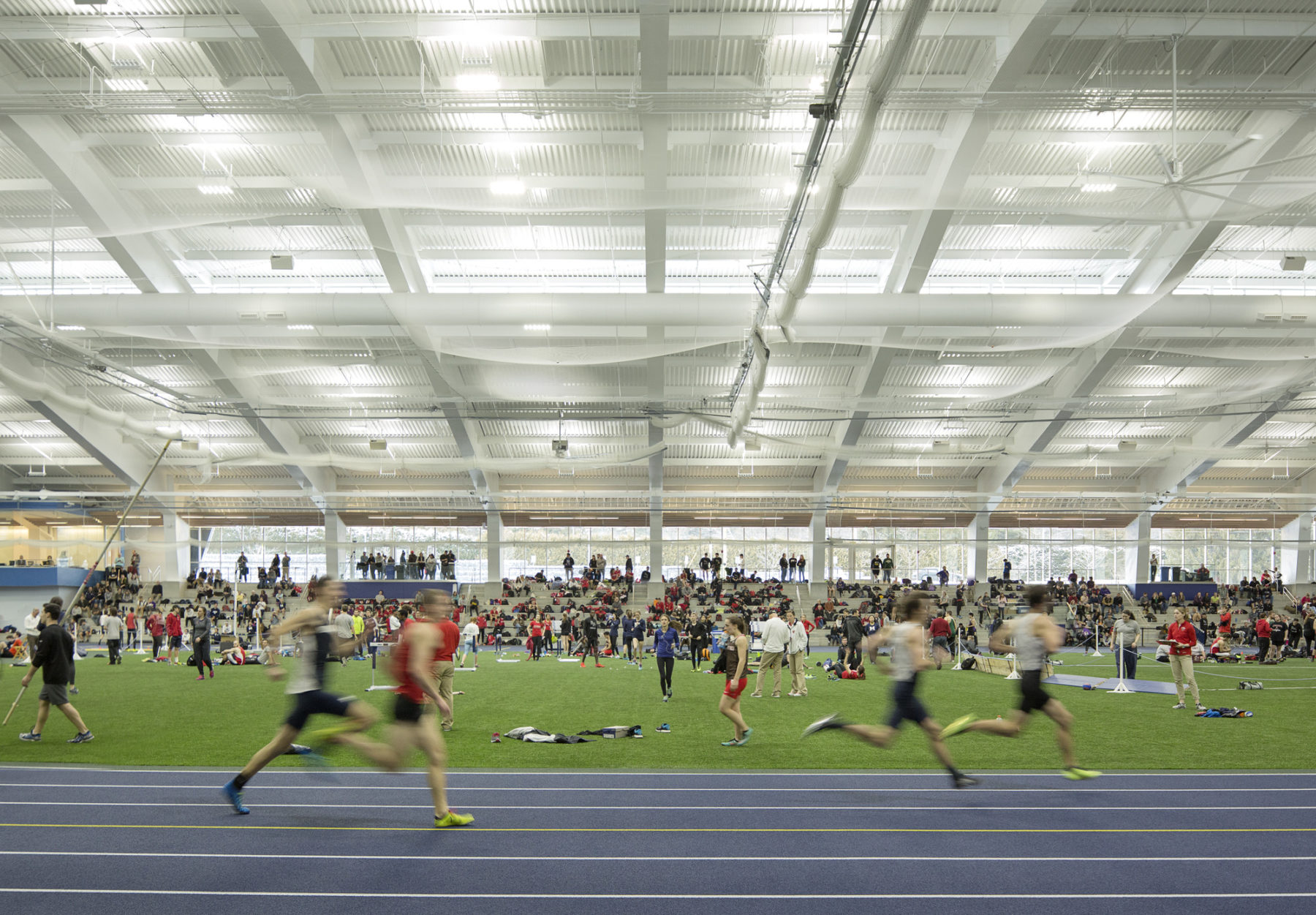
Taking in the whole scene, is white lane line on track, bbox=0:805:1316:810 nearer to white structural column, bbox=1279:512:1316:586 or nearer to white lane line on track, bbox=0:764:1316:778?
white lane line on track, bbox=0:764:1316:778

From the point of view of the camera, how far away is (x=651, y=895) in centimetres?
534

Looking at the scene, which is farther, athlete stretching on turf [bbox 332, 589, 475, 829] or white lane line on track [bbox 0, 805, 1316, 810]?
white lane line on track [bbox 0, 805, 1316, 810]

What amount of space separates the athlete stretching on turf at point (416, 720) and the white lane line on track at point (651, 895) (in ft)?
3.91

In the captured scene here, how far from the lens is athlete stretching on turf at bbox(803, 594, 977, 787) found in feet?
24.3

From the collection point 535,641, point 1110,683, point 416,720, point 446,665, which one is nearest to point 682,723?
point 446,665

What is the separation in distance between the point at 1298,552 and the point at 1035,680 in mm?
44294

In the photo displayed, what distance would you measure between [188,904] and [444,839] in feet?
5.42

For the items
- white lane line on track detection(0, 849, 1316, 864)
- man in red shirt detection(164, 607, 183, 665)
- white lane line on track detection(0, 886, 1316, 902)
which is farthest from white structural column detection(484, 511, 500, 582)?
white lane line on track detection(0, 886, 1316, 902)

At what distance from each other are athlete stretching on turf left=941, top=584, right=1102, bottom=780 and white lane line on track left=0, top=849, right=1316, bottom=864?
1.62m

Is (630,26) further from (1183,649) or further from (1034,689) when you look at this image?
(1183,649)

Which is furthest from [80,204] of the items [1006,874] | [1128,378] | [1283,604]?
[1283,604]

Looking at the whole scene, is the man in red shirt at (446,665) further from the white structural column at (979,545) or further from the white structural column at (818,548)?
the white structural column at (979,545)

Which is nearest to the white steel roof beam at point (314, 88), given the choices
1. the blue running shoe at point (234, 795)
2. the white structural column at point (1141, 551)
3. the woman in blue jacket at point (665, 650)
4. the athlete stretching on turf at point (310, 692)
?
the woman in blue jacket at point (665, 650)

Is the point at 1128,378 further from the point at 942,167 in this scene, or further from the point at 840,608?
the point at 942,167
